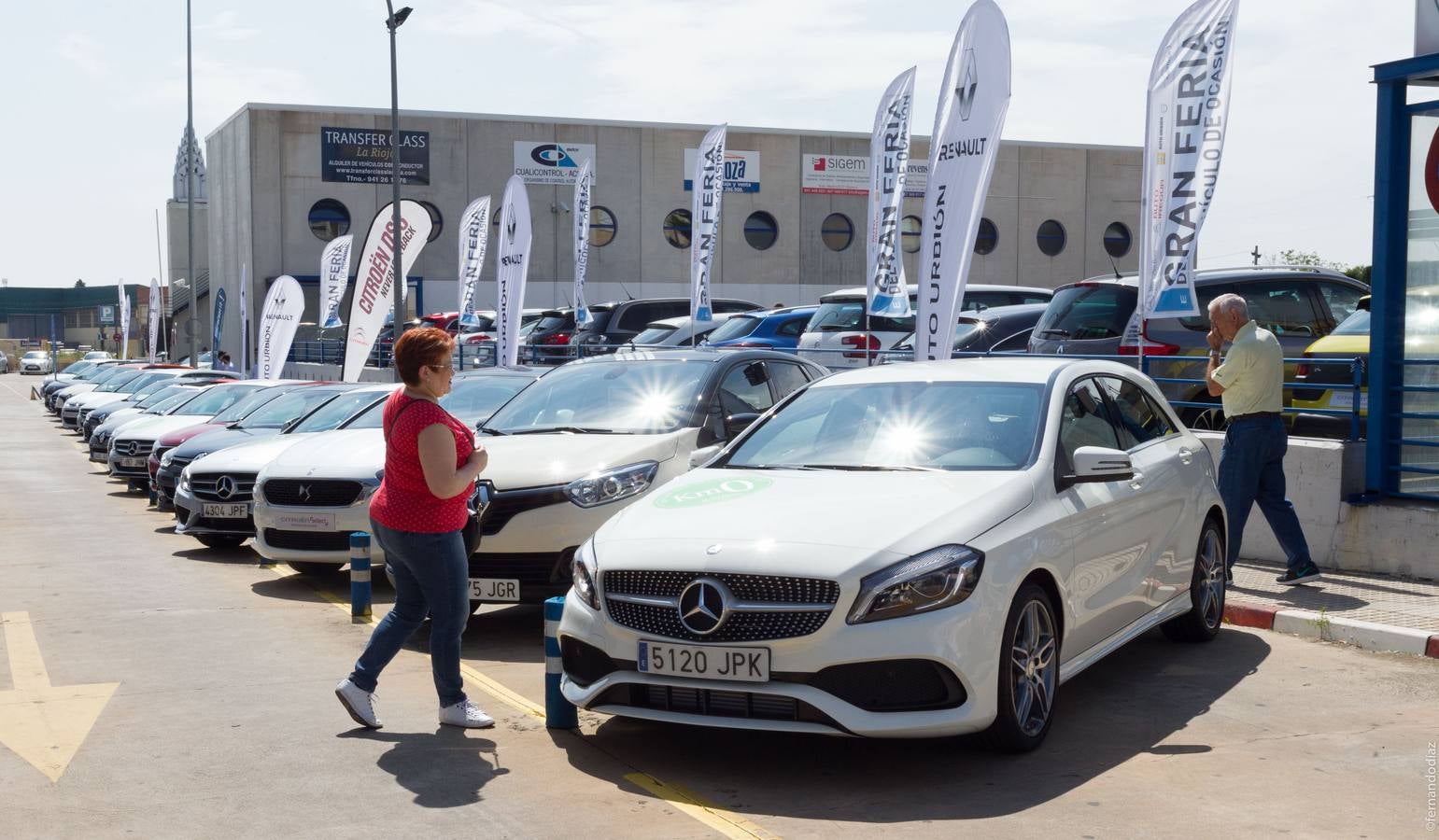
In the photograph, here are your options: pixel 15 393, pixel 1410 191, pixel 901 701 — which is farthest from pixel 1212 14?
pixel 15 393

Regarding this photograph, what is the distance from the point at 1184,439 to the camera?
797 cm

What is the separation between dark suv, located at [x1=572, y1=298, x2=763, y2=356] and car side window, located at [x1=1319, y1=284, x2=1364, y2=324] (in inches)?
631

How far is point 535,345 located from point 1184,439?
65.8 feet

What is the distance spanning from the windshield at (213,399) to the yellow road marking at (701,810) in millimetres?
15440

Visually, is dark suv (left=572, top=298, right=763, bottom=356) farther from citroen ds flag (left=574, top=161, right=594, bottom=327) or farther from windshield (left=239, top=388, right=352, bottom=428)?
windshield (left=239, top=388, right=352, bottom=428)

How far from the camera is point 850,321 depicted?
2061 cm

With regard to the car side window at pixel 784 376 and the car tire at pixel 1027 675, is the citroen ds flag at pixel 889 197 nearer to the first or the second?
the car side window at pixel 784 376

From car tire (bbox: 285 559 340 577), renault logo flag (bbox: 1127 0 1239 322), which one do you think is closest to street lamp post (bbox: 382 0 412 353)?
car tire (bbox: 285 559 340 577)

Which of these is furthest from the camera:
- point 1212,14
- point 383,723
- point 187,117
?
point 187,117

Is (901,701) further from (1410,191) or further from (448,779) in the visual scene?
(1410,191)

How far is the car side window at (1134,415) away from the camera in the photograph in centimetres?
731

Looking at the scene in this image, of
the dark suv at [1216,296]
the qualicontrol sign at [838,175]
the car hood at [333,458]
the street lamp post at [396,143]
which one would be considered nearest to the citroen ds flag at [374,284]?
the street lamp post at [396,143]

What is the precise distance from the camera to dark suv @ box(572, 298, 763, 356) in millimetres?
29531

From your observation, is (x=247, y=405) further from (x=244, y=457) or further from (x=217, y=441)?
(x=244, y=457)
